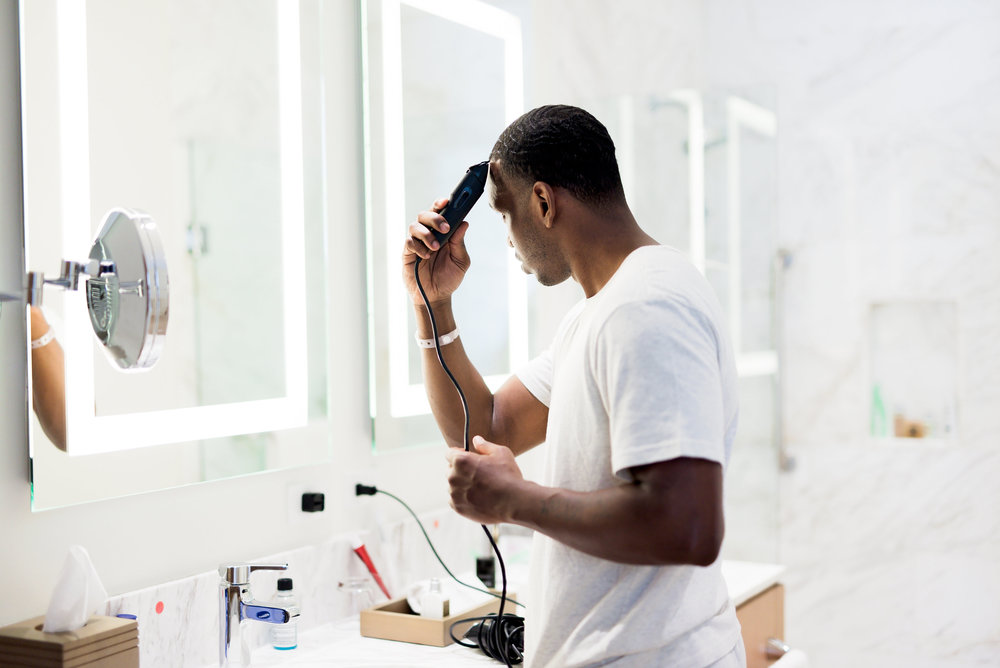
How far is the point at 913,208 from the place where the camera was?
298 centimetres

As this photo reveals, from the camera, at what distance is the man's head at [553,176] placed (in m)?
1.17

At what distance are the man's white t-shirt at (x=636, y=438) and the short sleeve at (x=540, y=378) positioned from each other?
0.90 feet

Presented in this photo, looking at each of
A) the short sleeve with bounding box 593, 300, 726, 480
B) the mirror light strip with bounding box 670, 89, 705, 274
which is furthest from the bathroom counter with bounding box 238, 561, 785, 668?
the mirror light strip with bounding box 670, 89, 705, 274

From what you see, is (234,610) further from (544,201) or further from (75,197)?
(544,201)

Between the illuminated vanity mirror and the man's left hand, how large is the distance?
0.38 meters

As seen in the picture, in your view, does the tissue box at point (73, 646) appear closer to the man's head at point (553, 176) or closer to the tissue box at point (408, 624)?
the tissue box at point (408, 624)

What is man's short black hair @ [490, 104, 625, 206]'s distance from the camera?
1.17 metres

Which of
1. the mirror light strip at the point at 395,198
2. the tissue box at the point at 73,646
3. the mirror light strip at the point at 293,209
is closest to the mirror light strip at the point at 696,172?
the mirror light strip at the point at 395,198

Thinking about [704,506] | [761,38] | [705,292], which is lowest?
[704,506]

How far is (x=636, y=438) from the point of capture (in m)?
0.96

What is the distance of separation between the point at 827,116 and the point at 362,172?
187 cm

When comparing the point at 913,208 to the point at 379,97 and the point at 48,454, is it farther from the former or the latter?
the point at 48,454

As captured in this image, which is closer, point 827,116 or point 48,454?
point 48,454

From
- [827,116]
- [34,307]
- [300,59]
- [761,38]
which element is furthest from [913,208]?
[34,307]
